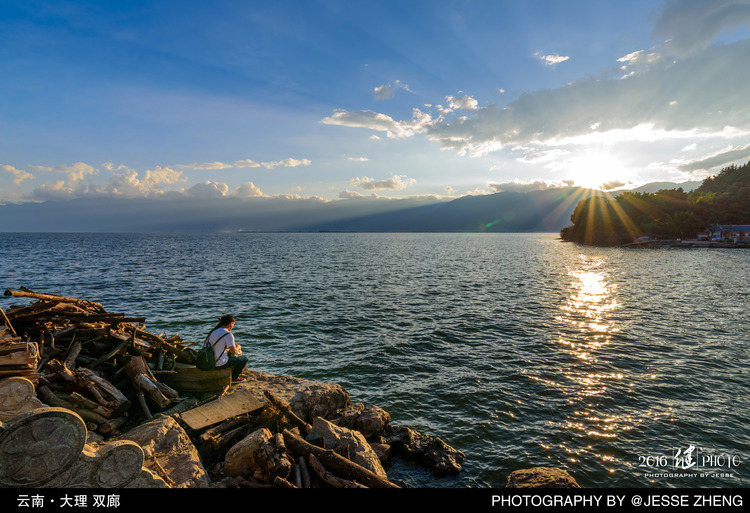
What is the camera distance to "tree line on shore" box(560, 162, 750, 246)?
6019 inches

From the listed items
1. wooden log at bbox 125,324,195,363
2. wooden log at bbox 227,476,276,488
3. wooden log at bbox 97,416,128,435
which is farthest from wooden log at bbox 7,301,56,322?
wooden log at bbox 227,476,276,488

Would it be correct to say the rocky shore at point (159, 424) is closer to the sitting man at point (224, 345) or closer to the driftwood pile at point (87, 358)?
the driftwood pile at point (87, 358)

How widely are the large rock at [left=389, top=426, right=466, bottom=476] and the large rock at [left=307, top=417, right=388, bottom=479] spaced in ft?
6.36

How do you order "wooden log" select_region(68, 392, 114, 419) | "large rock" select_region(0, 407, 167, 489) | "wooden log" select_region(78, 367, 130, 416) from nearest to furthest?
"large rock" select_region(0, 407, 167, 489)
"wooden log" select_region(68, 392, 114, 419)
"wooden log" select_region(78, 367, 130, 416)

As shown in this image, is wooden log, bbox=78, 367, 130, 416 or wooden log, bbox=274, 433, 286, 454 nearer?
wooden log, bbox=274, 433, 286, 454

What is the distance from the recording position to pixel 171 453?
7.79 meters

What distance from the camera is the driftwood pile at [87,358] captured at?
9383 mm

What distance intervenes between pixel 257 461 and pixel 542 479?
738cm

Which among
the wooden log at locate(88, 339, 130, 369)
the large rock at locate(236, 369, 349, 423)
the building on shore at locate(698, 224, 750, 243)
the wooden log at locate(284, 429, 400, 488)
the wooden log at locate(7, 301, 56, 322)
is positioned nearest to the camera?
the wooden log at locate(284, 429, 400, 488)

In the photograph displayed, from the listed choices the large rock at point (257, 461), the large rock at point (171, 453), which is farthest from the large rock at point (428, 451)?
the large rock at point (171, 453)

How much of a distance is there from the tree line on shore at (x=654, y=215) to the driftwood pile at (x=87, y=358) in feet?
643
